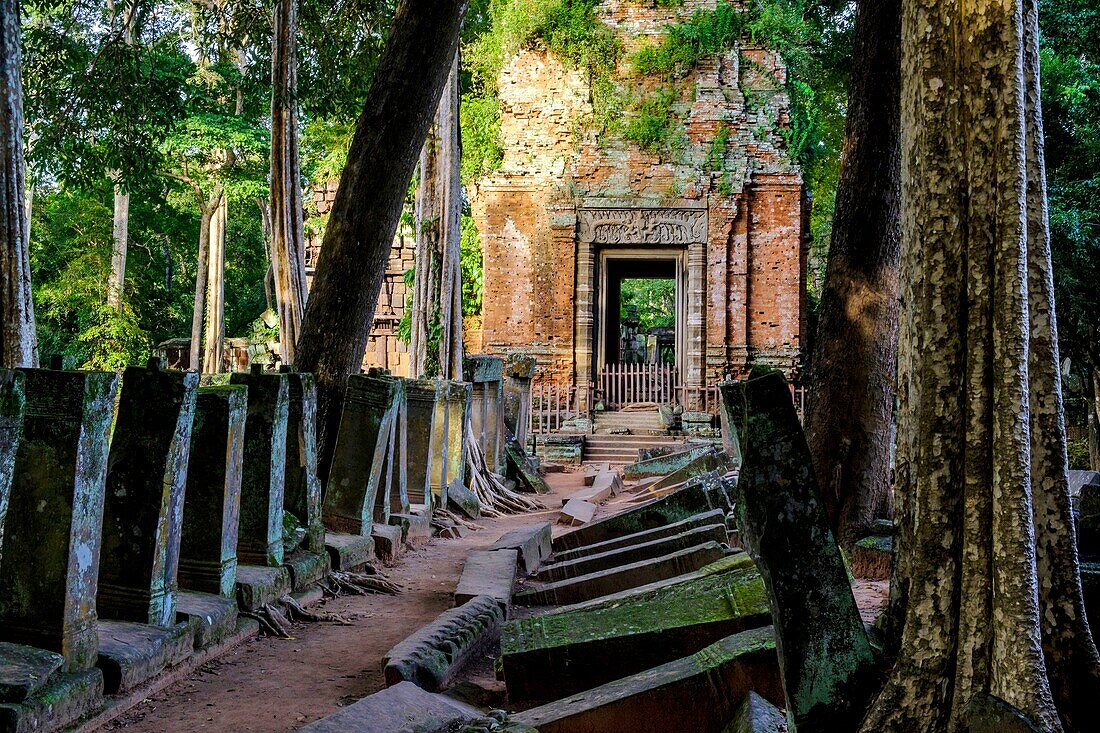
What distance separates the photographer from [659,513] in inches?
288

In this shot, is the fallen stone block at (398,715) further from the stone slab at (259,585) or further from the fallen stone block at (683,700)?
the stone slab at (259,585)

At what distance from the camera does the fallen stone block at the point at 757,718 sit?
2820mm

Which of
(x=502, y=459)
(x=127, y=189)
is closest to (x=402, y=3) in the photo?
(x=127, y=189)

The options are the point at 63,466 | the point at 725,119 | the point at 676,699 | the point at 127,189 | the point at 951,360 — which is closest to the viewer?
the point at 951,360

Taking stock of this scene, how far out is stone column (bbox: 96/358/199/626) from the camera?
394 centimetres

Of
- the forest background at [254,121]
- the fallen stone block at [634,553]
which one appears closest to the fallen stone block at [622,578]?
the fallen stone block at [634,553]

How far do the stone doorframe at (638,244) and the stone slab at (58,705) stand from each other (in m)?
14.4

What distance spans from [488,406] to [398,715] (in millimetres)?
8583

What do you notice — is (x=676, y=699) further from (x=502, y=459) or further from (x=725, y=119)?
(x=725, y=119)

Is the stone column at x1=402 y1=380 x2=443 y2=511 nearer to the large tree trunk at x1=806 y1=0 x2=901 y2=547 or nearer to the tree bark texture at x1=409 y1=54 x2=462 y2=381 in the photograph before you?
the tree bark texture at x1=409 y1=54 x2=462 y2=381

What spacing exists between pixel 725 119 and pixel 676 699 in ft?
52.7

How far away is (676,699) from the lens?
3191 millimetres

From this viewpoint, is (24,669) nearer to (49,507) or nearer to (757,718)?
(49,507)

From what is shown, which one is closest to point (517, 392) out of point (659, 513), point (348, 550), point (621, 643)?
point (659, 513)
